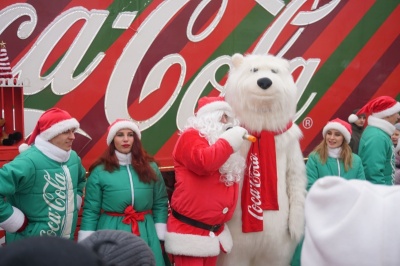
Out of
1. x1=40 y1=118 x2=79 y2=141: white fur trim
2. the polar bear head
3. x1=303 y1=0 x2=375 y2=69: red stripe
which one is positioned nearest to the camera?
x1=40 y1=118 x2=79 y2=141: white fur trim

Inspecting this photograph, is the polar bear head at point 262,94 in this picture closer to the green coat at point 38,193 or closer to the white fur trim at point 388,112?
the green coat at point 38,193

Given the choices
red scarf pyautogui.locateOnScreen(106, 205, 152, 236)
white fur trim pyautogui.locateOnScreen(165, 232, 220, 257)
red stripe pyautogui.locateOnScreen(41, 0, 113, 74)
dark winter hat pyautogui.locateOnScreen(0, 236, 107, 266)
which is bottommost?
white fur trim pyautogui.locateOnScreen(165, 232, 220, 257)

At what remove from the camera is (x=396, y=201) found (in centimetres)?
122

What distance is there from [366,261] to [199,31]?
3328mm

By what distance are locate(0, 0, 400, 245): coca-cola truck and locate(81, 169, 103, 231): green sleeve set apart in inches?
26.6

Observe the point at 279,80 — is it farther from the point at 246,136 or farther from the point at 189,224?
the point at 189,224

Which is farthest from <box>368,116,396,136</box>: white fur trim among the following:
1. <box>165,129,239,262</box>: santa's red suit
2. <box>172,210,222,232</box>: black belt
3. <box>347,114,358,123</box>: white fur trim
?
<box>172,210,222,232</box>: black belt

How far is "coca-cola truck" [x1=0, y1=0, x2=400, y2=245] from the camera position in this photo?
377 cm

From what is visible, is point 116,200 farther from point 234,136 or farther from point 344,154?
point 344,154

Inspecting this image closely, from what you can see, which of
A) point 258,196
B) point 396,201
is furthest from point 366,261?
point 258,196

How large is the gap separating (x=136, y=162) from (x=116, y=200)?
29 cm

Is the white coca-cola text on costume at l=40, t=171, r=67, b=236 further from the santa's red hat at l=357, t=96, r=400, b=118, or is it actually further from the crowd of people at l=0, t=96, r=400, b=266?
the santa's red hat at l=357, t=96, r=400, b=118

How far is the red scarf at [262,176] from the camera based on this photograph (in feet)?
11.3

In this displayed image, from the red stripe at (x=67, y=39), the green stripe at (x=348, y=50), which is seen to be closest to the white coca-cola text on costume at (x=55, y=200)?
the red stripe at (x=67, y=39)
